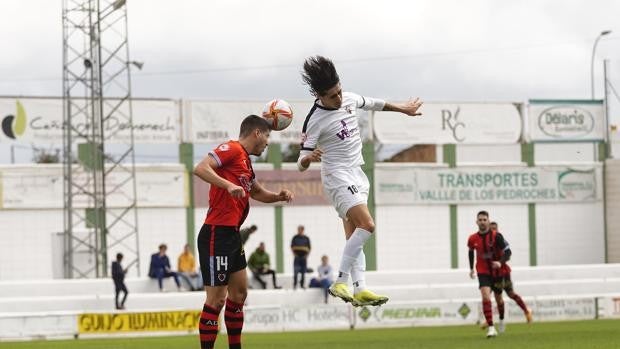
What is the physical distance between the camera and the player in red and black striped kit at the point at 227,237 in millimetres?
11234

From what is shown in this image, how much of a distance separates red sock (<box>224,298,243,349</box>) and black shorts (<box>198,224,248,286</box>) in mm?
367

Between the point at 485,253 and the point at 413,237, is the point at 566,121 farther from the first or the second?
the point at 485,253

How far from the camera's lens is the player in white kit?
469 inches

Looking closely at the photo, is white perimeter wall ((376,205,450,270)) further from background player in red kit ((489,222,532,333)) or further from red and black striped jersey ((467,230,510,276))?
red and black striped jersey ((467,230,510,276))

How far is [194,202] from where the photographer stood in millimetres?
45656

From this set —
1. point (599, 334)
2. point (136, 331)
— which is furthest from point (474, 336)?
point (136, 331)

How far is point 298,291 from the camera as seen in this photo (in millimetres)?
32781

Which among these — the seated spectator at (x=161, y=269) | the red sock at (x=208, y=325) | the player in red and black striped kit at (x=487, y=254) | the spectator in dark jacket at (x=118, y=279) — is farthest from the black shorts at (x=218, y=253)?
the seated spectator at (x=161, y=269)

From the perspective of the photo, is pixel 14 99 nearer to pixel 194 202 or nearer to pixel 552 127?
pixel 194 202

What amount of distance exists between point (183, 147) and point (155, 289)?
38.0 feet

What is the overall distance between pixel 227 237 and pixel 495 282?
12.7 m

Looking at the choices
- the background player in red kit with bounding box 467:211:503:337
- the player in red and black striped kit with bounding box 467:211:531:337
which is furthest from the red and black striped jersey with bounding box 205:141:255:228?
the background player in red kit with bounding box 467:211:503:337

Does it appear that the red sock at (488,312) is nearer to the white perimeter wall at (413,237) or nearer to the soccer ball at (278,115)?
the soccer ball at (278,115)

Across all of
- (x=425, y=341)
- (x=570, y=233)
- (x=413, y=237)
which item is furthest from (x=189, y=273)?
(x=570, y=233)
